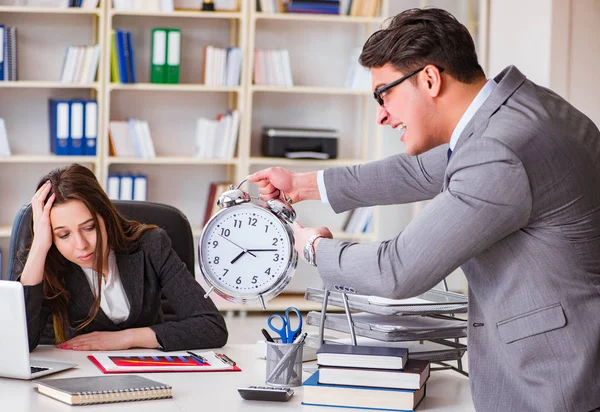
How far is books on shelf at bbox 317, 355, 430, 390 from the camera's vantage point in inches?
69.8

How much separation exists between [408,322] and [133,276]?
847 mm

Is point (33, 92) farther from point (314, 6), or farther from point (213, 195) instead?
point (314, 6)

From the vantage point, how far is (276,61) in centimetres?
536

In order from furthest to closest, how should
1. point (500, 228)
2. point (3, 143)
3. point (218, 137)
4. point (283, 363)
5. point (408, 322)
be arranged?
point (218, 137)
point (3, 143)
point (408, 322)
point (283, 363)
point (500, 228)

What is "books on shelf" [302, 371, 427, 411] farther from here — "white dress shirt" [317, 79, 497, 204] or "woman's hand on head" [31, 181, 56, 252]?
"woman's hand on head" [31, 181, 56, 252]

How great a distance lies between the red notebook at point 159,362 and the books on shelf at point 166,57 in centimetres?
325

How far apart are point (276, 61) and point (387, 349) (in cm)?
372

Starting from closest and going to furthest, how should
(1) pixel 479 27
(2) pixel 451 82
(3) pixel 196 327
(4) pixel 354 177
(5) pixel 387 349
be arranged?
(2) pixel 451 82 → (5) pixel 387 349 → (4) pixel 354 177 → (3) pixel 196 327 → (1) pixel 479 27

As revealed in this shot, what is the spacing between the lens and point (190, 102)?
5.54 meters

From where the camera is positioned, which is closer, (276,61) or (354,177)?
(354,177)

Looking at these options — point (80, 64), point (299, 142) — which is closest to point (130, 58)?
point (80, 64)

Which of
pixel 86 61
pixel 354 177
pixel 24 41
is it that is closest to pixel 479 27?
pixel 86 61

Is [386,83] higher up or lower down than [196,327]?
higher up

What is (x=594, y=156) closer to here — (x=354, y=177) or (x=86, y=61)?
(x=354, y=177)
